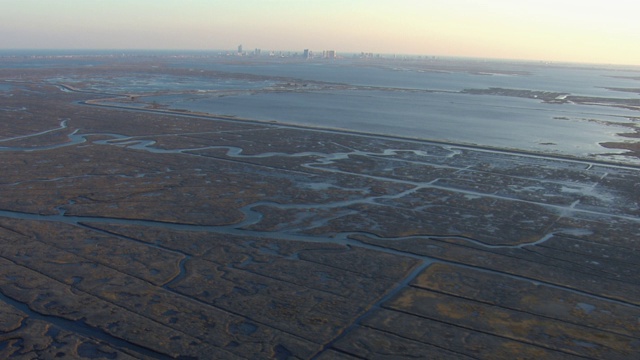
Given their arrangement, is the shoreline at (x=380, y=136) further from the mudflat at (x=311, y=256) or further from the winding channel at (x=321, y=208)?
the mudflat at (x=311, y=256)

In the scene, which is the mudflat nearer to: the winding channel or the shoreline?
the winding channel

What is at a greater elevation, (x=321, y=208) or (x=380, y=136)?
(x=321, y=208)

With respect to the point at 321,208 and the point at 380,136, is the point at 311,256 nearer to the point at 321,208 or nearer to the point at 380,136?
the point at 321,208

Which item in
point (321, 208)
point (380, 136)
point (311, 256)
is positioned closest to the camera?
point (311, 256)

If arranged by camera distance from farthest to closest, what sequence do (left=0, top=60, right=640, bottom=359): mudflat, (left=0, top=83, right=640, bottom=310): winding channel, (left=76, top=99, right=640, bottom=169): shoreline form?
1. (left=76, top=99, right=640, bottom=169): shoreline
2. (left=0, top=83, right=640, bottom=310): winding channel
3. (left=0, top=60, right=640, bottom=359): mudflat

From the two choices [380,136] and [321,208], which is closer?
[321,208]

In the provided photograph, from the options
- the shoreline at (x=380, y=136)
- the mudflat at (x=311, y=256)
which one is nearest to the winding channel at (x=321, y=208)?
the mudflat at (x=311, y=256)

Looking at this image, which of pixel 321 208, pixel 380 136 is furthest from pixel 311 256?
pixel 380 136

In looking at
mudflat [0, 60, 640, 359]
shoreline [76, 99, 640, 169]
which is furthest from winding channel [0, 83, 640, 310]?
shoreline [76, 99, 640, 169]

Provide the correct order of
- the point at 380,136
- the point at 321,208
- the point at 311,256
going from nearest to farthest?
the point at 311,256 → the point at 321,208 → the point at 380,136
